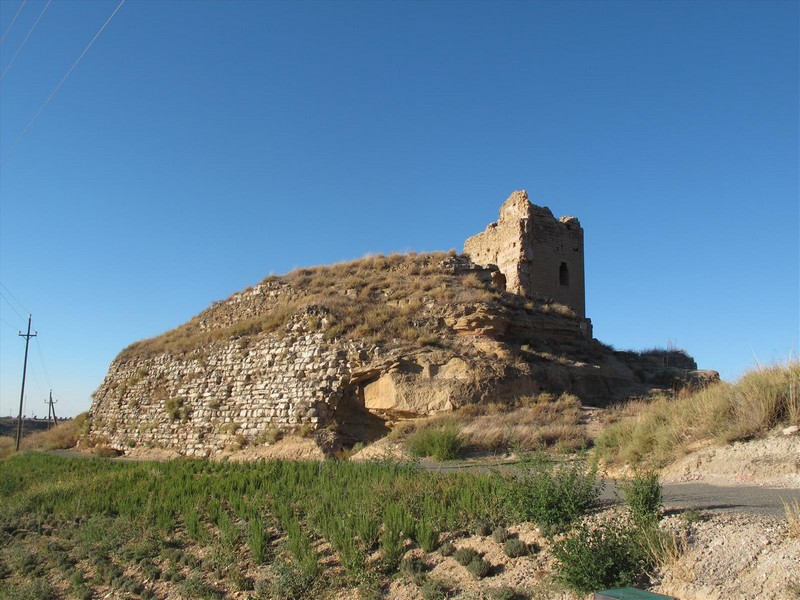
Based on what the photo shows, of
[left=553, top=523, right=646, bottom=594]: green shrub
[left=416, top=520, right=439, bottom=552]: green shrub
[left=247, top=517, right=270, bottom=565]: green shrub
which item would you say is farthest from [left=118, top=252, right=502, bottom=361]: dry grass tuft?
[left=553, top=523, right=646, bottom=594]: green shrub

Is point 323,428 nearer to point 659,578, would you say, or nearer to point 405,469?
point 405,469

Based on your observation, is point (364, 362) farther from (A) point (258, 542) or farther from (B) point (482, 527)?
(B) point (482, 527)

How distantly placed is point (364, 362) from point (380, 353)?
534mm

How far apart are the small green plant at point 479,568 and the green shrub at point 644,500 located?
1.52 metres

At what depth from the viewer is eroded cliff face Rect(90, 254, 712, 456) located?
16969 millimetres

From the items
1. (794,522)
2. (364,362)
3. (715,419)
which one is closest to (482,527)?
(794,522)

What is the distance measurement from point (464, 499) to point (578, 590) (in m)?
2.32

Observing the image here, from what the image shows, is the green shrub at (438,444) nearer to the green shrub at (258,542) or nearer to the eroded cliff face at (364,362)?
the eroded cliff face at (364,362)

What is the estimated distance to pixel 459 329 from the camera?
19062mm

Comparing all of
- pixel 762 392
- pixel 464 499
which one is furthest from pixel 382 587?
pixel 762 392

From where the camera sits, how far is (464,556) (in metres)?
6.64

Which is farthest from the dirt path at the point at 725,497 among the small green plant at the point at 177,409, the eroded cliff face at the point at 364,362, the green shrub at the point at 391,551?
the small green plant at the point at 177,409

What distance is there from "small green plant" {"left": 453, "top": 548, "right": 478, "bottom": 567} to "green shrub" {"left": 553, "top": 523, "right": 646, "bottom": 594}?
1038 mm

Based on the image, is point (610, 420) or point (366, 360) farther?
point (366, 360)
